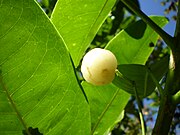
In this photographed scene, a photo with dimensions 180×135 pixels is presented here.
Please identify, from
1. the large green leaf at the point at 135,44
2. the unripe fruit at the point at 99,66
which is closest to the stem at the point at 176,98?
the unripe fruit at the point at 99,66

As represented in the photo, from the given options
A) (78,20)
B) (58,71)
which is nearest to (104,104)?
(78,20)

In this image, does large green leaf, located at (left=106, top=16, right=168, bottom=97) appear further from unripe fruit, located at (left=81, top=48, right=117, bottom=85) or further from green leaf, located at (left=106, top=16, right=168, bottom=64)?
unripe fruit, located at (left=81, top=48, right=117, bottom=85)

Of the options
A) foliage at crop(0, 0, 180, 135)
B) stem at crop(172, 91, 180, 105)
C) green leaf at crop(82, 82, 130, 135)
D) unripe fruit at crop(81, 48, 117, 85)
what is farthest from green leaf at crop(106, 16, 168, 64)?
stem at crop(172, 91, 180, 105)

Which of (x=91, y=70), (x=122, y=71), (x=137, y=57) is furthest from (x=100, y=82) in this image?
(x=137, y=57)

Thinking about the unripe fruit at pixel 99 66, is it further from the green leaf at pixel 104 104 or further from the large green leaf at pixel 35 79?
the green leaf at pixel 104 104

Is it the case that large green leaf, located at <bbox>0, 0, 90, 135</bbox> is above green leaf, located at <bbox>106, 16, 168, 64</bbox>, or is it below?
above

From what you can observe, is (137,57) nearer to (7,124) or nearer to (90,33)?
(90,33)

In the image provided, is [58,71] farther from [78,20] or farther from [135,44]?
[135,44]

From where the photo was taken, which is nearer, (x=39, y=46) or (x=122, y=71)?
(x=39, y=46)
